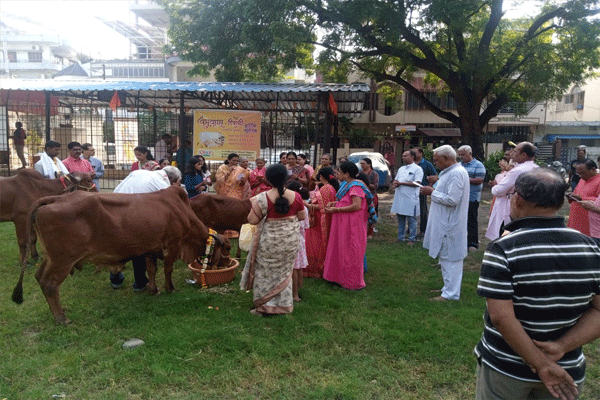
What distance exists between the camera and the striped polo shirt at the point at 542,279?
1.93 metres

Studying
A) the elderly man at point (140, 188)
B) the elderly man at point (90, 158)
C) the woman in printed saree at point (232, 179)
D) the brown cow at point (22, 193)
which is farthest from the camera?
the elderly man at point (90, 158)

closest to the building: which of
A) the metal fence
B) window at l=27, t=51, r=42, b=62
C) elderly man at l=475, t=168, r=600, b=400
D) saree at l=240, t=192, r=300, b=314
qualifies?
window at l=27, t=51, r=42, b=62

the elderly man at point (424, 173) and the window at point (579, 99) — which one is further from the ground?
the window at point (579, 99)

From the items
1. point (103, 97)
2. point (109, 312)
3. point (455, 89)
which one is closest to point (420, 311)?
point (109, 312)

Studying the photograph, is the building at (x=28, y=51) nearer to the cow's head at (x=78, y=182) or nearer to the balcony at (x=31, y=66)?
the balcony at (x=31, y=66)

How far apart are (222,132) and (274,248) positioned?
20.7 feet

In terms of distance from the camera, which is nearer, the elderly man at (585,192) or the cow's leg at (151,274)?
the cow's leg at (151,274)

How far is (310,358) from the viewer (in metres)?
3.98

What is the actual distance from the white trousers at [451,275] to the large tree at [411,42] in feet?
32.4

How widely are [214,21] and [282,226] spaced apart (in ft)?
41.9

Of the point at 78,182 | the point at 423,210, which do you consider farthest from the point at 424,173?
the point at 78,182

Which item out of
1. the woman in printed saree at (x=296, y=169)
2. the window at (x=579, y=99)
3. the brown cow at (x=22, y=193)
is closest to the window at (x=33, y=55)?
Result: the brown cow at (x=22, y=193)

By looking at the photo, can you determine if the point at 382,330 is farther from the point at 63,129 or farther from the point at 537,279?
the point at 63,129

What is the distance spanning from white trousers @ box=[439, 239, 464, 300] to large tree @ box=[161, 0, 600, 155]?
32.4 feet
